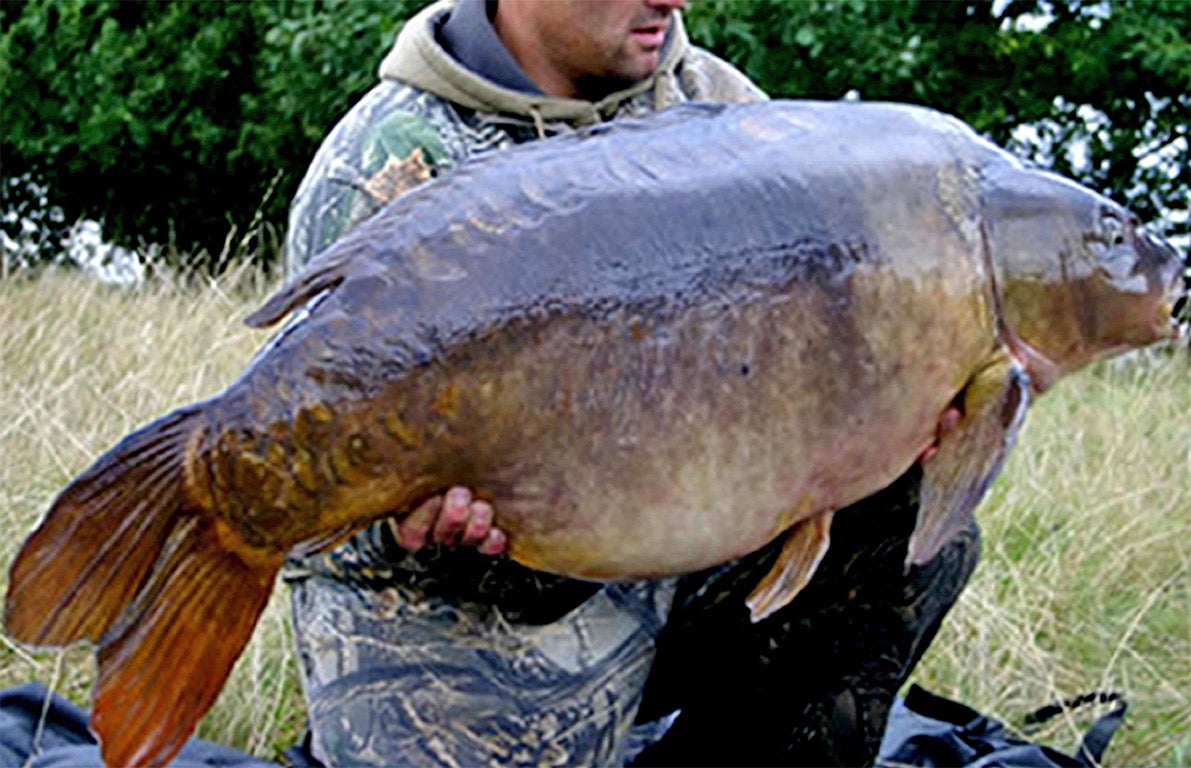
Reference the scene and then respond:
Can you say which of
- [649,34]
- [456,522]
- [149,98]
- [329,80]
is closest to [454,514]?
[456,522]

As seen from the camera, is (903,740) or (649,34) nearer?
(649,34)

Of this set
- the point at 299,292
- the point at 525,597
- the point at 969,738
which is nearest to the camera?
the point at 299,292

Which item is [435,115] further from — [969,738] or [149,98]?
[149,98]

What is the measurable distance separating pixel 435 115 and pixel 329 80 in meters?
7.77

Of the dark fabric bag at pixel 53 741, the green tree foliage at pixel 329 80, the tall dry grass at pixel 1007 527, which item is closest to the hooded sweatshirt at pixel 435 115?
the tall dry grass at pixel 1007 527

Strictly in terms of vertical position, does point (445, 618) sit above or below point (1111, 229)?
below

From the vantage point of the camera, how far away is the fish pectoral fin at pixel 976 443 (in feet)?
6.12

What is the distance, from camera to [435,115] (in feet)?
8.66

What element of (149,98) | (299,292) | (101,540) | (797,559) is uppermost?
(299,292)

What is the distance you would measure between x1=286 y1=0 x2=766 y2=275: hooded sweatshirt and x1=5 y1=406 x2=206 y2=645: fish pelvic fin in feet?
2.49

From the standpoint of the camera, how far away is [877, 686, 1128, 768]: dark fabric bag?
10.1ft

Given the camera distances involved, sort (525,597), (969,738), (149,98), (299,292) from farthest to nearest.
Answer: (149,98) < (969,738) < (525,597) < (299,292)

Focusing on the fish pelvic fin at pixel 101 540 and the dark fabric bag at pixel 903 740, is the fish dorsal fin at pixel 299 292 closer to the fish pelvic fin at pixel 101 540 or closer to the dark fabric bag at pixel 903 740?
the fish pelvic fin at pixel 101 540

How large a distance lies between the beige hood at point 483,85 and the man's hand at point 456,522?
32.2 inches
